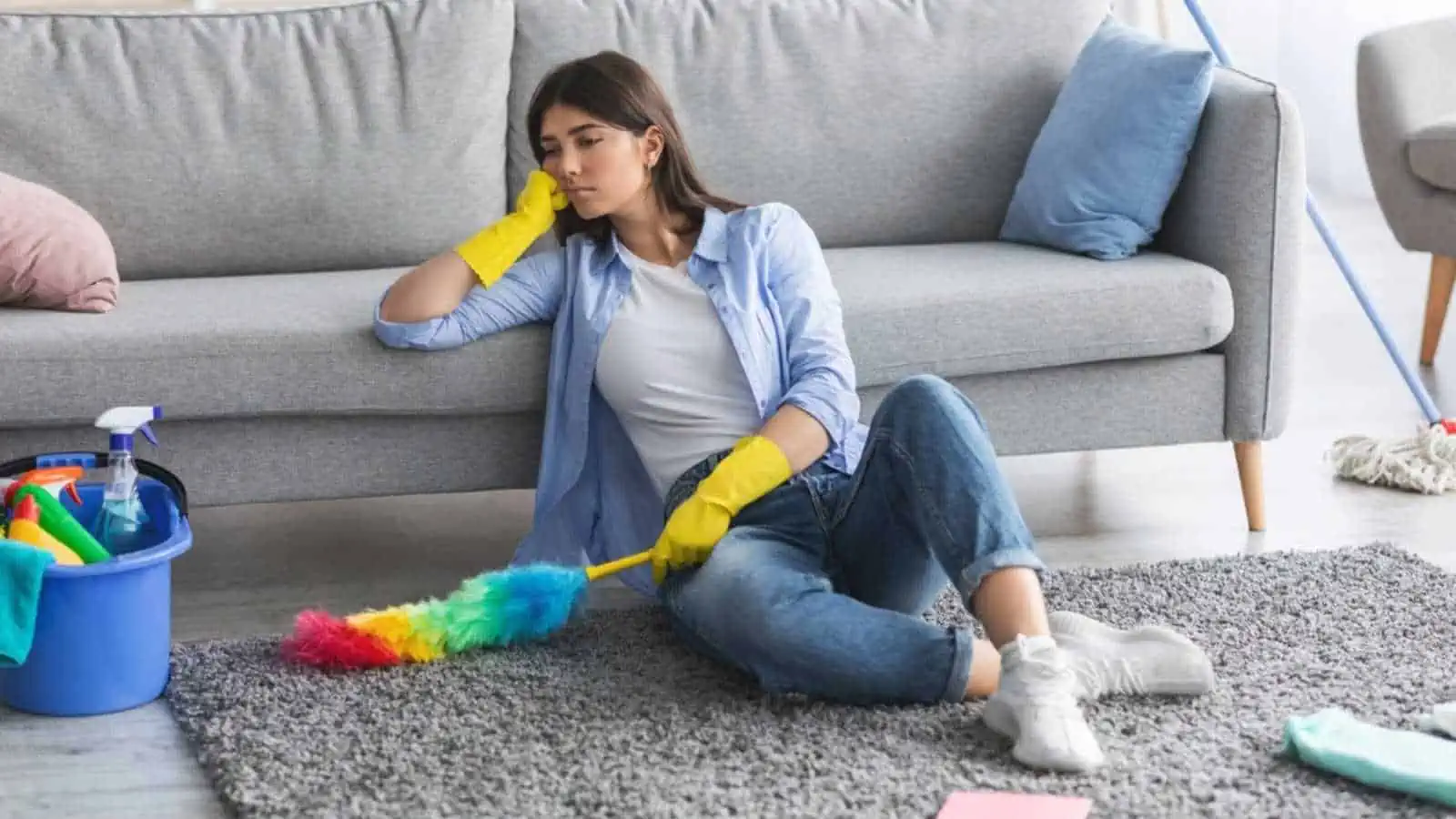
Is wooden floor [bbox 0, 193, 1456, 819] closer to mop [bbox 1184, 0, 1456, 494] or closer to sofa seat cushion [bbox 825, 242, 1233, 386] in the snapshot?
mop [bbox 1184, 0, 1456, 494]

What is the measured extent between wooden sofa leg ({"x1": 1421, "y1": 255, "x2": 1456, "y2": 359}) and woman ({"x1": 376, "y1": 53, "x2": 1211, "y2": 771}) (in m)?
2.09

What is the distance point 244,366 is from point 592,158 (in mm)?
548

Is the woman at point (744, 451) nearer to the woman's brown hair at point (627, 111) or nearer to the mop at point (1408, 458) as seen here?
the woman's brown hair at point (627, 111)

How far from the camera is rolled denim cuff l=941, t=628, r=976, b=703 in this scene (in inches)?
79.7

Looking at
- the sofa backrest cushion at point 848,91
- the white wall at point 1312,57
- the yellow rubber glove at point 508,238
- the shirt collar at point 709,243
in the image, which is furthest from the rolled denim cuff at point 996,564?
the white wall at point 1312,57

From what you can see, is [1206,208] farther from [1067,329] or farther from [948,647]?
[948,647]

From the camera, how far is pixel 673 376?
7.66ft

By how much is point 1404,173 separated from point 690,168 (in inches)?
81.7

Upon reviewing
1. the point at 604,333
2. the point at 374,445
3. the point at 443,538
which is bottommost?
the point at 443,538

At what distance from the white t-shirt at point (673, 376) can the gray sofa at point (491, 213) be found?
0.20 m

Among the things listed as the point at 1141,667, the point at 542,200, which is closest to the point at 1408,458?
the point at 1141,667

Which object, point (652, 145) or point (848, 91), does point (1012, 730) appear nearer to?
A: point (652, 145)

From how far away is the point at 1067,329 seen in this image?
107 inches

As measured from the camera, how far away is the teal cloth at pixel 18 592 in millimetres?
1998
